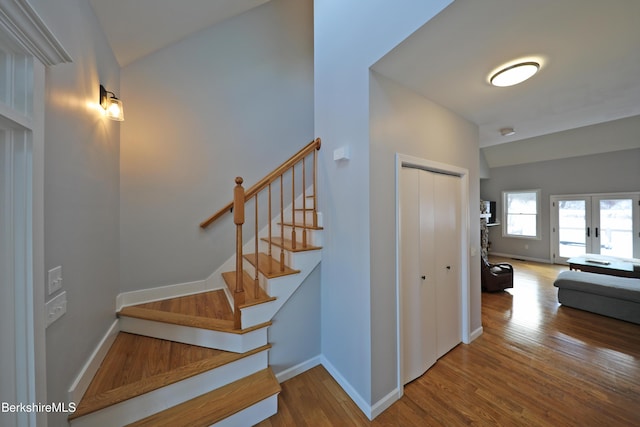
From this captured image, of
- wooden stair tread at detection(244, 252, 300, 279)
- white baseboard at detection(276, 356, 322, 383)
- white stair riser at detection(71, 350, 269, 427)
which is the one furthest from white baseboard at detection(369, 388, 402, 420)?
wooden stair tread at detection(244, 252, 300, 279)

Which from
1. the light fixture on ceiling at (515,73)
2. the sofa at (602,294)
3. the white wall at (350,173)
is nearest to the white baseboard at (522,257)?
the sofa at (602,294)

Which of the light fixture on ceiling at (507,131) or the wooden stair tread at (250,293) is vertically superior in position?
the light fixture on ceiling at (507,131)

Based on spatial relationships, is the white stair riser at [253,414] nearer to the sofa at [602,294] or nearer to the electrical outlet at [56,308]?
the electrical outlet at [56,308]

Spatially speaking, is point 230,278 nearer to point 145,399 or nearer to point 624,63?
point 145,399

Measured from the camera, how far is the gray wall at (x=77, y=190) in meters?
1.13

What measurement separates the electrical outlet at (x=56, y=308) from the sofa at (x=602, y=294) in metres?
5.67

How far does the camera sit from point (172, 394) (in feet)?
4.94

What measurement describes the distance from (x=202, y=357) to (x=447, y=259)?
97.1 inches

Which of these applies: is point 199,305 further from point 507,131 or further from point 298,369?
point 507,131

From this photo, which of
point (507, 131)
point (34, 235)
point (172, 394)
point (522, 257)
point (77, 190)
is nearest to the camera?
point (34, 235)

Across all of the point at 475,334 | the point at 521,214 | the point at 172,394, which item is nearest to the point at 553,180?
the point at 521,214

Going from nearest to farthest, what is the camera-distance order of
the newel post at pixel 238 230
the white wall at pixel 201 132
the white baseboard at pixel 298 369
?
the newel post at pixel 238 230 < the white baseboard at pixel 298 369 < the white wall at pixel 201 132

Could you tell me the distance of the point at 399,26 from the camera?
1399 mm

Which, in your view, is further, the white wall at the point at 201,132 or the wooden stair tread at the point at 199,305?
the white wall at the point at 201,132
